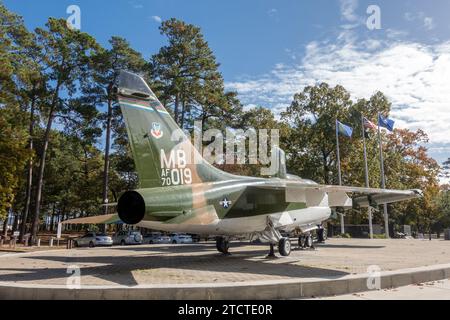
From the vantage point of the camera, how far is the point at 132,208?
1025cm

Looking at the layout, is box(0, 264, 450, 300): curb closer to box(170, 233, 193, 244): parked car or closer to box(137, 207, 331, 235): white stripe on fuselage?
box(137, 207, 331, 235): white stripe on fuselage

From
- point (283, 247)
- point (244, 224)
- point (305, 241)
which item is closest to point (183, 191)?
point (244, 224)

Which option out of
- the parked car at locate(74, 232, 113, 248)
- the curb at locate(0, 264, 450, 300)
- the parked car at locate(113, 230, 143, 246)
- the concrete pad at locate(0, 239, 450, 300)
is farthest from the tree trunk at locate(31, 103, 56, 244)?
the curb at locate(0, 264, 450, 300)

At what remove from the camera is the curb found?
7.68m

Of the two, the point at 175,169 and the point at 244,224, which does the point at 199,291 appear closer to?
the point at 175,169

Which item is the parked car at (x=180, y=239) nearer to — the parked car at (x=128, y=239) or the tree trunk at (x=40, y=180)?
the parked car at (x=128, y=239)

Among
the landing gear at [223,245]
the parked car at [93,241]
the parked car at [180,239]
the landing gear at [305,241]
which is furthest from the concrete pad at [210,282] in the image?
the parked car at [180,239]

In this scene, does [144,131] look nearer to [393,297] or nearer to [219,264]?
[219,264]

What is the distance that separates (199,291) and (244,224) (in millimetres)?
7696

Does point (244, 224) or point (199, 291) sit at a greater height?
point (244, 224)

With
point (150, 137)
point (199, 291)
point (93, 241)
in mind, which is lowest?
point (93, 241)

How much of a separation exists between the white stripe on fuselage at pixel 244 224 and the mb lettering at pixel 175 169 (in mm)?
1395

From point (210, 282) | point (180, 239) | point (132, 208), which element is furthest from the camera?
point (180, 239)

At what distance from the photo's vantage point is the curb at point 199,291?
768 centimetres
